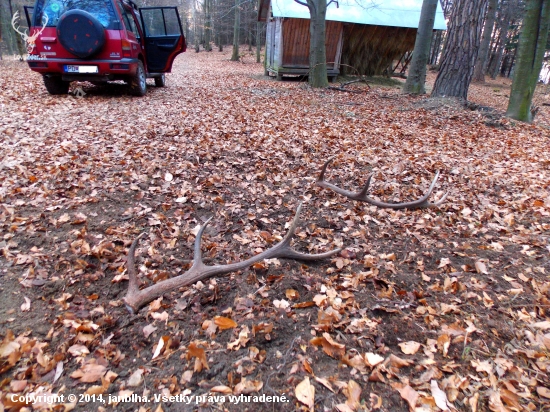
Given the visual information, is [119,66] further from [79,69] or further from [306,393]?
[306,393]

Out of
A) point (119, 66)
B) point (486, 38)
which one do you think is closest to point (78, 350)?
point (119, 66)

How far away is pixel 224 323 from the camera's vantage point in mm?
2348

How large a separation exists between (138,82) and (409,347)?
889cm

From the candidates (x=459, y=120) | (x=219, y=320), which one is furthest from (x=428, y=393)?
(x=459, y=120)

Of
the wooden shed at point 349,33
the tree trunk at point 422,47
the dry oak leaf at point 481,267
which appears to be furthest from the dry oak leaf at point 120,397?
the wooden shed at point 349,33

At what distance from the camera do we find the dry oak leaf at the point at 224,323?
7.66 ft

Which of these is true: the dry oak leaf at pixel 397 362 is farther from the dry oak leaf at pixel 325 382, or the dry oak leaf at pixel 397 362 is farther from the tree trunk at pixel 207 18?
the tree trunk at pixel 207 18

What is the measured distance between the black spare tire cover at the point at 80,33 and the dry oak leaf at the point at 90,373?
7.50 metres

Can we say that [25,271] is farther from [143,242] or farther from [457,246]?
[457,246]

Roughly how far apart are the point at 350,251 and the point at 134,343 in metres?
2.08

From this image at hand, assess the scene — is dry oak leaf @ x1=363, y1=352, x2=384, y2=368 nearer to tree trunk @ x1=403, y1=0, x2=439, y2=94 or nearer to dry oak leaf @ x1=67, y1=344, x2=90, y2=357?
dry oak leaf @ x1=67, y1=344, x2=90, y2=357

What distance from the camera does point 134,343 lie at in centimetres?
222

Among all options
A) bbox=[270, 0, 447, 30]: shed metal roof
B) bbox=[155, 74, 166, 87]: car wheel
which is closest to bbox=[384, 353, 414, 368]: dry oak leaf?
bbox=[155, 74, 166, 87]: car wheel

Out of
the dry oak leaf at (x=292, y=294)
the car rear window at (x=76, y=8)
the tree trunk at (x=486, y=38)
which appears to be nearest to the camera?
the dry oak leaf at (x=292, y=294)
